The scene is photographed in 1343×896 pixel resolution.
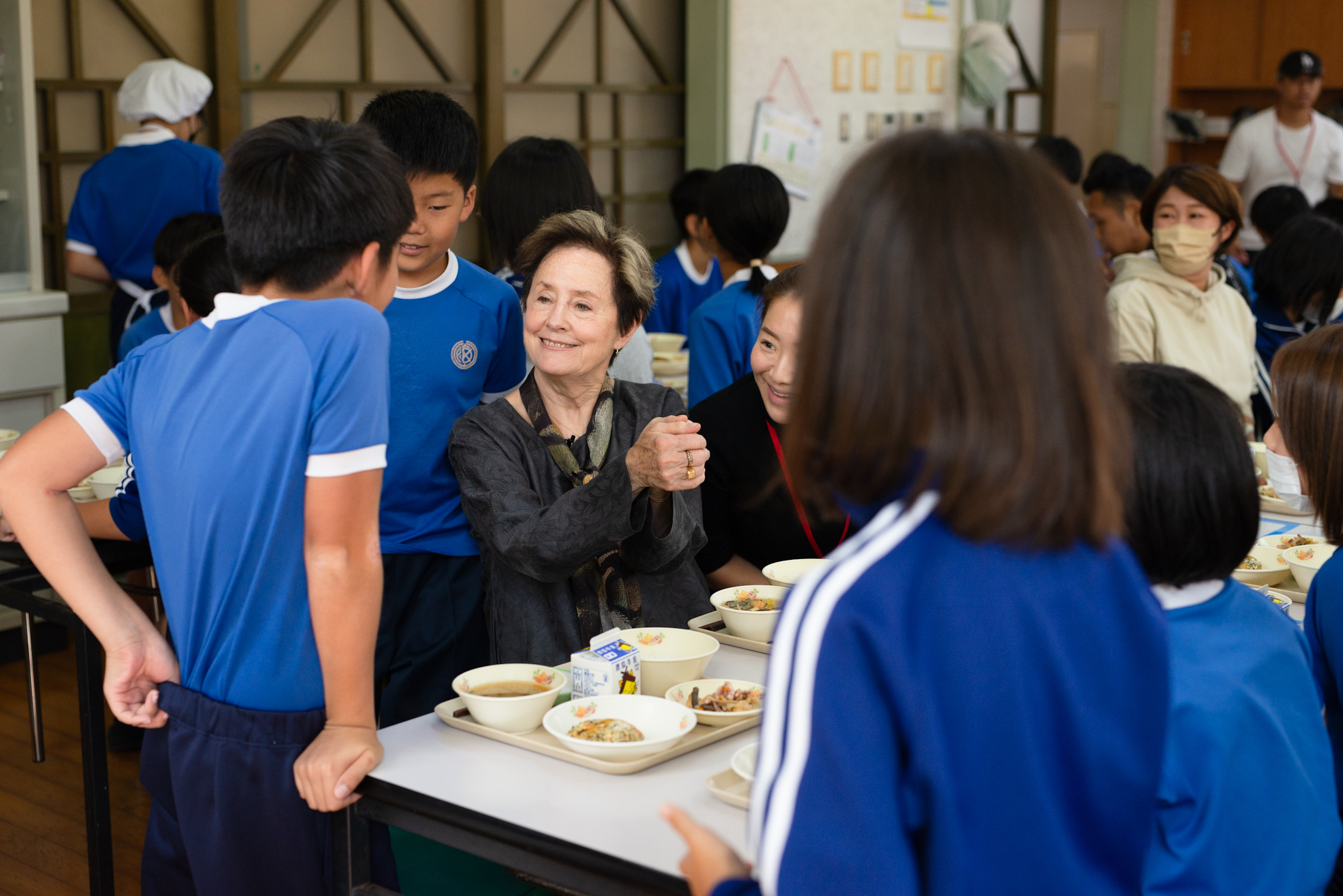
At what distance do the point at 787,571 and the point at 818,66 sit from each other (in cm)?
483

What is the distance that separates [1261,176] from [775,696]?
6.96 m

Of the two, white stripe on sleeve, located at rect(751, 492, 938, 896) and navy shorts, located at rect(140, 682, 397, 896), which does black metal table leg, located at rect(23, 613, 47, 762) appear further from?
white stripe on sleeve, located at rect(751, 492, 938, 896)

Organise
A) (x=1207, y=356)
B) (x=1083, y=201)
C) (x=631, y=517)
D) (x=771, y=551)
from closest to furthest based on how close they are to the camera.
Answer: (x=631, y=517)
(x=771, y=551)
(x=1207, y=356)
(x=1083, y=201)

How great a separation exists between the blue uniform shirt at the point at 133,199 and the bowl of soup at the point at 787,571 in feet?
8.29

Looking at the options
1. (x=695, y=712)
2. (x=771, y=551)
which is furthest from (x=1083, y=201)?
(x=695, y=712)

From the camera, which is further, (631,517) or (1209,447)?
(631,517)

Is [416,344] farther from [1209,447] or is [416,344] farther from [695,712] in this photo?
[1209,447]

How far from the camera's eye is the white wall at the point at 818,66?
6004 mm

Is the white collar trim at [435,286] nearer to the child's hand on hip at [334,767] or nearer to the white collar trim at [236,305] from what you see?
the white collar trim at [236,305]

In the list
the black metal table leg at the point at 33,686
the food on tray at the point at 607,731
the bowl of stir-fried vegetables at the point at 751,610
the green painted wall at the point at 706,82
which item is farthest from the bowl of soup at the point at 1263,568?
the green painted wall at the point at 706,82

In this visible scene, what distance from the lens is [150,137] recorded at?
12.8ft

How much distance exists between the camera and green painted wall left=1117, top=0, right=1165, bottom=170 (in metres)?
8.52

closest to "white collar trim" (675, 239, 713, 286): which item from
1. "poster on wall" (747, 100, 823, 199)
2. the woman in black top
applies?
"poster on wall" (747, 100, 823, 199)

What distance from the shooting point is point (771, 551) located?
240 centimetres
